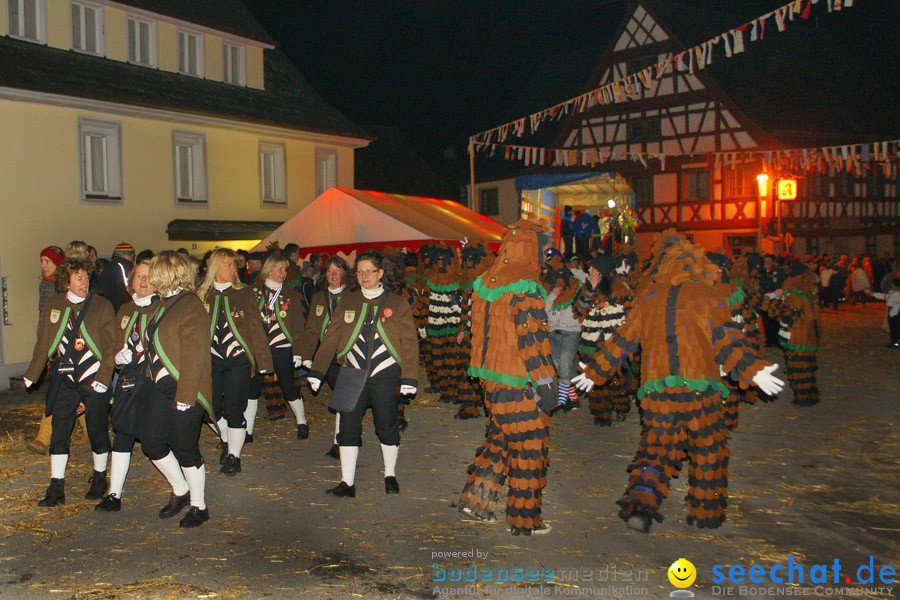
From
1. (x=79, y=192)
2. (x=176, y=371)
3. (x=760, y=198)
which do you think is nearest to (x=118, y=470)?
(x=176, y=371)

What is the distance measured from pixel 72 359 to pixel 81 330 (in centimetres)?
25

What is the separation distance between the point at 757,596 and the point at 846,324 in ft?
61.8

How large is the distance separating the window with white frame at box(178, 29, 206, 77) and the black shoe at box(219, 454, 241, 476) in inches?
A: 550

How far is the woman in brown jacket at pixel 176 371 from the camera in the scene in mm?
5582

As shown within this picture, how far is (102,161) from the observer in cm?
1609

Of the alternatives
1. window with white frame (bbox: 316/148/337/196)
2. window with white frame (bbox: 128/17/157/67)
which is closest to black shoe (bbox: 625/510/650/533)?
window with white frame (bbox: 128/17/157/67)

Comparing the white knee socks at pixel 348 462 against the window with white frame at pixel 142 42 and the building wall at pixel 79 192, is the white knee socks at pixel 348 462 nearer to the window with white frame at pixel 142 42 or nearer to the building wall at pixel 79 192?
the building wall at pixel 79 192

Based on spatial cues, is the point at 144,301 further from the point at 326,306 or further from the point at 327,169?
the point at 327,169

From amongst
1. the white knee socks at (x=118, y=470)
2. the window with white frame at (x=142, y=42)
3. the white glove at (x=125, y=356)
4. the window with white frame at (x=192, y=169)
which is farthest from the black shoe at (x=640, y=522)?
the window with white frame at (x=142, y=42)

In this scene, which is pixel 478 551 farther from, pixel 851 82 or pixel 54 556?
pixel 851 82

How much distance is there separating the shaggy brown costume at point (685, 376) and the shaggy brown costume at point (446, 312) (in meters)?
4.39

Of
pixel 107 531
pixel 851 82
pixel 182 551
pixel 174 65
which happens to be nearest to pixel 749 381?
pixel 182 551

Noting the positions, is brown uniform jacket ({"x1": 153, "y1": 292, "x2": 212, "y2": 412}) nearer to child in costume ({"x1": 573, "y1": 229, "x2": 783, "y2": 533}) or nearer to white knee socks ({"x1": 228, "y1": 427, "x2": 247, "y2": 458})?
white knee socks ({"x1": 228, "y1": 427, "x2": 247, "y2": 458})

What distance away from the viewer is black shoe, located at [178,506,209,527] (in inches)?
228
